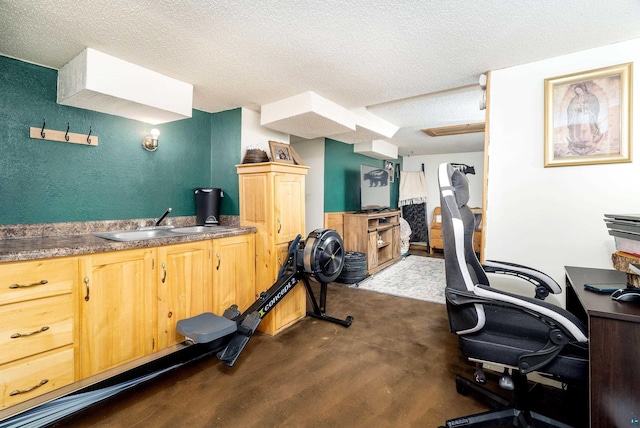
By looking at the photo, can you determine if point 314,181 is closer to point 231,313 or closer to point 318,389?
point 231,313

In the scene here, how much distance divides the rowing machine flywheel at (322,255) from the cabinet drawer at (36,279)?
5.56 ft

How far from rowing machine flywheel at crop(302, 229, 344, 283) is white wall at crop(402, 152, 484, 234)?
505 centimetres

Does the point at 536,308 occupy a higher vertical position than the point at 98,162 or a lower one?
lower

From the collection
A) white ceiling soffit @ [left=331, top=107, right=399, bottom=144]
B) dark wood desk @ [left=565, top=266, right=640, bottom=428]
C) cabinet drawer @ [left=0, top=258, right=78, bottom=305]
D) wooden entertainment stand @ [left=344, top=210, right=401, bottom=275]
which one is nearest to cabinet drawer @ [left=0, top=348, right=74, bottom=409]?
cabinet drawer @ [left=0, top=258, right=78, bottom=305]

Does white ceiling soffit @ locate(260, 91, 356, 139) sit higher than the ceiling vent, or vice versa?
the ceiling vent

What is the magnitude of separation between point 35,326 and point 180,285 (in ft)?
2.80

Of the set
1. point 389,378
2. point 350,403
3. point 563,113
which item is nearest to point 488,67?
point 563,113

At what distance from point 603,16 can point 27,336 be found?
3.75 metres

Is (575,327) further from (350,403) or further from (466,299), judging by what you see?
(350,403)

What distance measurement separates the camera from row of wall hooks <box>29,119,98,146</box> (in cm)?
218

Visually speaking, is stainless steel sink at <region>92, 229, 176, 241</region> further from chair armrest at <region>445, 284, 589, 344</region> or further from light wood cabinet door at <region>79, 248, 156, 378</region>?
chair armrest at <region>445, 284, 589, 344</region>

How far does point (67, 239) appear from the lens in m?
2.08

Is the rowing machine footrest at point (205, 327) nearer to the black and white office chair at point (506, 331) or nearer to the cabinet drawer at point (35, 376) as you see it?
the cabinet drawer at point (35, 376)

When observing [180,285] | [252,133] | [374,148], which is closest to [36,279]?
[180,285]
